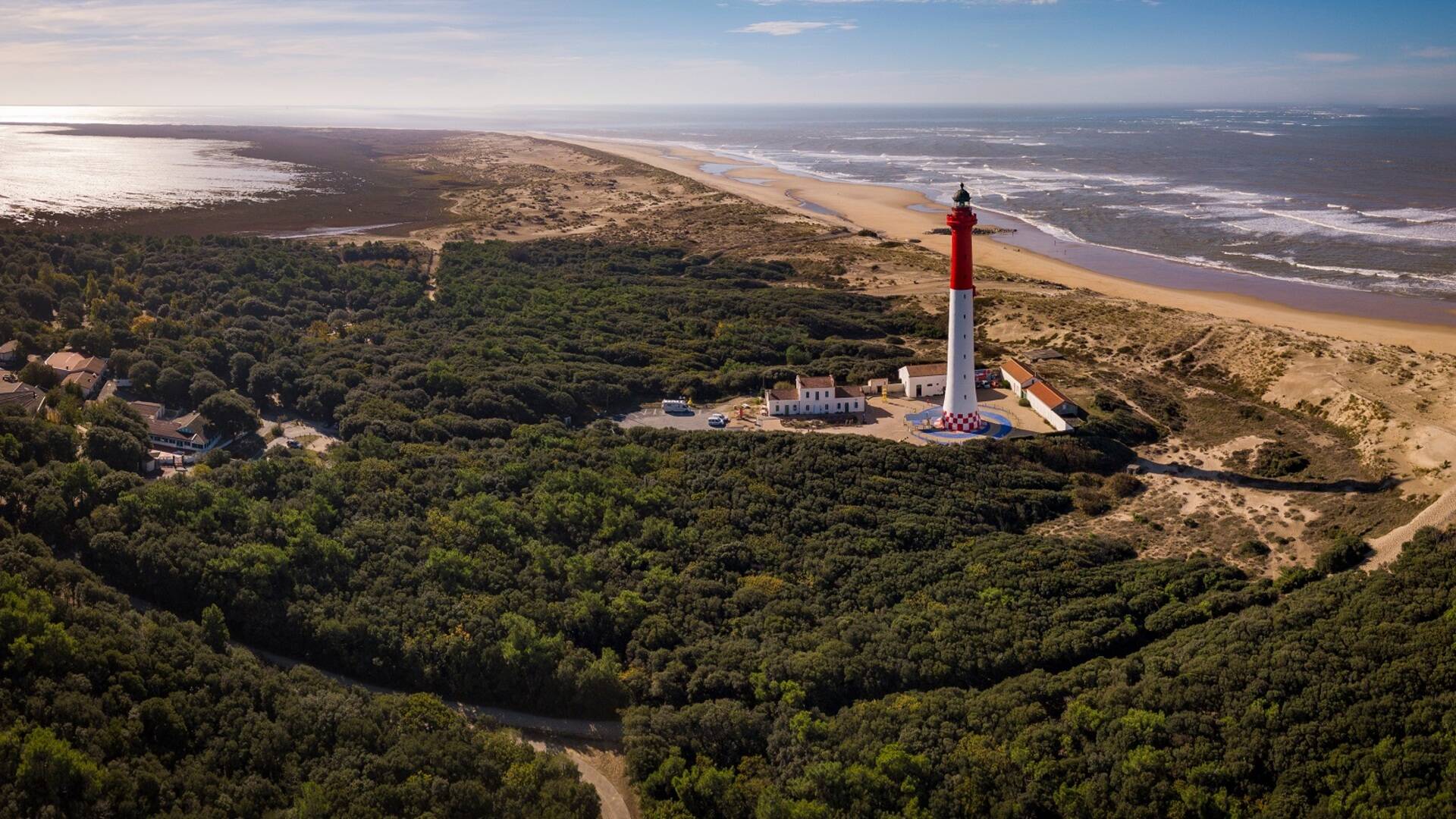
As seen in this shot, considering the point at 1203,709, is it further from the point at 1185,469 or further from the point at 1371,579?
the point at 1185,469

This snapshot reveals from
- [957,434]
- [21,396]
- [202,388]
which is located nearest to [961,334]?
[957,434]

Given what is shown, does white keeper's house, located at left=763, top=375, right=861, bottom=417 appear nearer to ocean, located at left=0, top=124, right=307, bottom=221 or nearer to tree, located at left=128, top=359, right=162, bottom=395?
tree, located at left=128, top=359, right=162, bottom=395

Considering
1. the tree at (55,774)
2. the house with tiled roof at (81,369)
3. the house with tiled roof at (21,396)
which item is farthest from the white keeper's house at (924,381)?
the house with tiled roof at (81,369)

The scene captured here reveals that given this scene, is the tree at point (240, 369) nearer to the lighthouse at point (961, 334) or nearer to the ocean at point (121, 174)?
the lighthouse at point (961, 334)

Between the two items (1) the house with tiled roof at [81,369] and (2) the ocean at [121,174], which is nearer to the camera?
(1) the house with tiled roof at [81,369]

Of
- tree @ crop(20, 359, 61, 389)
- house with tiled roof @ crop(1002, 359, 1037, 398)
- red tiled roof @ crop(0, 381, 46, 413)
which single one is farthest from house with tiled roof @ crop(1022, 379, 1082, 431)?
tree @ crop(20, 359, 61, 389)

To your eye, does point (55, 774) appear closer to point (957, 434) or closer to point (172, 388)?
point (172, 388)

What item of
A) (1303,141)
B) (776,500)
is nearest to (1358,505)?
(776,500)
